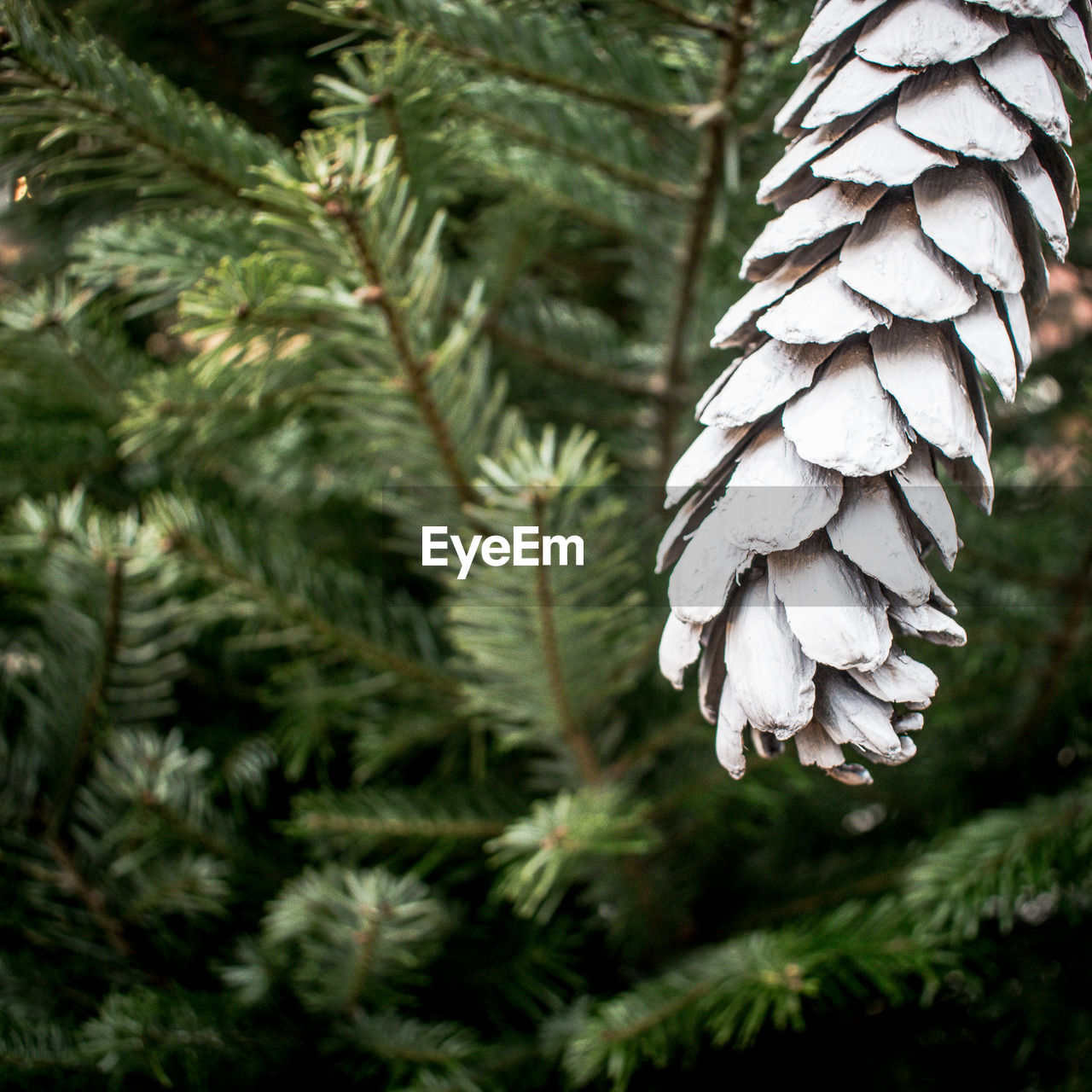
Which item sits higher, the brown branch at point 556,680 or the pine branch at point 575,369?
the pine branch at point 575,369

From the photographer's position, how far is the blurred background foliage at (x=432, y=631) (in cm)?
31

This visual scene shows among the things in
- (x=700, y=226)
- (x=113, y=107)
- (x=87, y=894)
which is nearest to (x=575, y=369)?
(x=700, y=226)

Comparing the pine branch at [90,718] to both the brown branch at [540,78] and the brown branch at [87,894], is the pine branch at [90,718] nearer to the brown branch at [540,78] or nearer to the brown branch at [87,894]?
the brown branch at [87,894]

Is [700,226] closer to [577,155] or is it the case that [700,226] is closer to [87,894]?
[577,155]

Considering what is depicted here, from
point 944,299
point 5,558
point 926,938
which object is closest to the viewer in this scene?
point 944,299

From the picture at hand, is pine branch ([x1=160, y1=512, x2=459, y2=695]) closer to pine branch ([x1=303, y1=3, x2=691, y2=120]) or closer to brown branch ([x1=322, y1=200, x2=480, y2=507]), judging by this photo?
brown branch ([x1=322, y1=200, x2=480, y2=507])

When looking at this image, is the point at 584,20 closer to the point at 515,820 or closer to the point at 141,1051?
the point at 515,820

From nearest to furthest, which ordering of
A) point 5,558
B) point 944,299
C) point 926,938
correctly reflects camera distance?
point 944,299, point 926,938, point 5,558

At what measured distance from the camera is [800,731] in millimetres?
199

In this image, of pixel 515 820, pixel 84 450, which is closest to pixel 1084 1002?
pixel 515 820

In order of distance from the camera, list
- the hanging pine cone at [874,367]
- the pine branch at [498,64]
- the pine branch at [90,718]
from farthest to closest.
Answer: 1. the pine branch at [90,718]
2. the pine branch at [498,64]
3. the hanging pine cone at [874,367]

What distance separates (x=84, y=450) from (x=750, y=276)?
47 cm

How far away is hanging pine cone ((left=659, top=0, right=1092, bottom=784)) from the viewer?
177 mm

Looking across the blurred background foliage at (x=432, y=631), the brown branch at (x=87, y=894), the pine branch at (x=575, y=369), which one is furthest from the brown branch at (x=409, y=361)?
the brown branch at (x=87, y=894)
